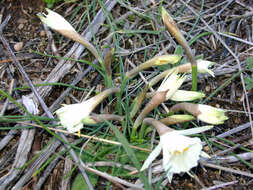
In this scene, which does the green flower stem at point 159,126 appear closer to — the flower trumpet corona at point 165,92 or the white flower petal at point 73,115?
the flower trumpet corona at point 165,92

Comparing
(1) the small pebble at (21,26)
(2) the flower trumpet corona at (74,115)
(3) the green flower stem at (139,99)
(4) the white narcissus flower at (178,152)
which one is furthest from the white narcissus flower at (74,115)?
(1) the small pebble at (21,26)

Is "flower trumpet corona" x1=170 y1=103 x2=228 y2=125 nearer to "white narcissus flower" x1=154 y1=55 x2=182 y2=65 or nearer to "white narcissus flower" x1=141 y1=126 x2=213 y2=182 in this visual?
"white narcissus flower" x1=141 y1=126 x2=213 y2=182

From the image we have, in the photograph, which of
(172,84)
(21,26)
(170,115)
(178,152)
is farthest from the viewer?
(21,26)

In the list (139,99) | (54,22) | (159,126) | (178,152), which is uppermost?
(54,22)

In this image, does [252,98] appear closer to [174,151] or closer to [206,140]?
[206,140]

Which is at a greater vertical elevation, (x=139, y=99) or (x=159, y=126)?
(x=139, y=99)

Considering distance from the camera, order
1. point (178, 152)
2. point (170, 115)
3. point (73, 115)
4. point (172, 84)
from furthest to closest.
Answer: point (170, 115) < point (172, 84) < point (73, 115) < point (178, 152)

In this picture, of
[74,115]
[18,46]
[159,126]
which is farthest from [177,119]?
[18,46]

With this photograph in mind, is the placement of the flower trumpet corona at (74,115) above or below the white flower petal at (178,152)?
above

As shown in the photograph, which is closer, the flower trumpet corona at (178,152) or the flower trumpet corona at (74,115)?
the flower trumpet corona at (178,152)

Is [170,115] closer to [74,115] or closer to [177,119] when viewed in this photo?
[177,119]

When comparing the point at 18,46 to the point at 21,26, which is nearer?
the point at 18,46

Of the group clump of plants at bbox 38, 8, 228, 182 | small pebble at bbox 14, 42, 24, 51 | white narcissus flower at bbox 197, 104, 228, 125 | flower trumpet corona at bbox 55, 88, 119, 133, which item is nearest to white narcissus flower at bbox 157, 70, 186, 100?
clump of plants at bbox 38, 8, 228, 182
